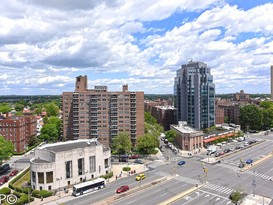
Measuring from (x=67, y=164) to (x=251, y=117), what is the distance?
127 m

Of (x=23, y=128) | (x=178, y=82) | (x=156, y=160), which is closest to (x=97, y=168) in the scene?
(x=156, y=160)

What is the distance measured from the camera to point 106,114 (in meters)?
125

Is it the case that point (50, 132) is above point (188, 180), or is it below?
above

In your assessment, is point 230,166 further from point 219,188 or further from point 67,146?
point 67,146

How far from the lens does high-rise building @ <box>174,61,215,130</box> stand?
492ft

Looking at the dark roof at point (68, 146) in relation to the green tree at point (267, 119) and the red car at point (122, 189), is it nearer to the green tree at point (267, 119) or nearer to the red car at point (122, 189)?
the red car at point (122, 189)

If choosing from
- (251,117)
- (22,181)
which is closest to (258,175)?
(22,181)

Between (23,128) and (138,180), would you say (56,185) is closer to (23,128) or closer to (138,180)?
(138,180)

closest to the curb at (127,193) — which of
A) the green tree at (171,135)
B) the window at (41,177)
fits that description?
the window at (41,177)

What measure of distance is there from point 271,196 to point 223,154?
1765 inches

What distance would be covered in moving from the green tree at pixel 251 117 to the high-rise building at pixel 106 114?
78.6 m

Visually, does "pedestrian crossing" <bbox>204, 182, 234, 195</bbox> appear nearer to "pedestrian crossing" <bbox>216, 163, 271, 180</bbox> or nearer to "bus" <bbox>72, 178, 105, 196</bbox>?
"pedestrian crossing" <bbox>216, 163, 271, 180</bbox>

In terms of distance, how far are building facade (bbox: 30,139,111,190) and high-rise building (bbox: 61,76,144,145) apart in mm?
32396

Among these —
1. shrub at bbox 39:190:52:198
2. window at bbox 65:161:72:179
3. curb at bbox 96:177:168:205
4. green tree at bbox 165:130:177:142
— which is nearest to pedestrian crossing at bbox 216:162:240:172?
curb at bbox 96:177:168:205
